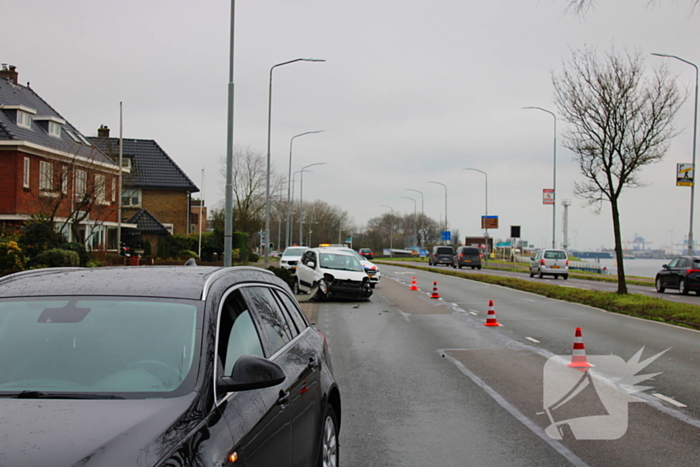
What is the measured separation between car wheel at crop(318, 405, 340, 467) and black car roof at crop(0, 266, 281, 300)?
46.3 inches

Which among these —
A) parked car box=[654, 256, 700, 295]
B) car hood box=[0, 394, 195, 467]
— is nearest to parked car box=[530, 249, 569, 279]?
parked car box=[654, 256, 700, 295]

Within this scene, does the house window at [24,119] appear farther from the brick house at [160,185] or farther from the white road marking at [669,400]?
the white road marking at [669,400]

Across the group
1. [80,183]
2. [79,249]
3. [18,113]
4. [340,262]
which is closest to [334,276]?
[340,262]

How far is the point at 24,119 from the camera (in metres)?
35.9

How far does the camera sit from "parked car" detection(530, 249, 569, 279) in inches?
1593

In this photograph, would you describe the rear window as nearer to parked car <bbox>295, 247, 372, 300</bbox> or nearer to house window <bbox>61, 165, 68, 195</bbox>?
parked car <bbox>295, 247, 372, 300</bbox>

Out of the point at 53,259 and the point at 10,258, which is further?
the point at 53,259

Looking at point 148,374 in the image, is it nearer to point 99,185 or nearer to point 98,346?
point 98,346

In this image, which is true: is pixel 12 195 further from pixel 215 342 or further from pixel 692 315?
pixel 215 342

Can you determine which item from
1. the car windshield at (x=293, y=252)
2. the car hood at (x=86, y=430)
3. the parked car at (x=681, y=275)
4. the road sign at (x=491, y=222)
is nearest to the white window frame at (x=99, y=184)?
the car windshield at (x=293, y=252)

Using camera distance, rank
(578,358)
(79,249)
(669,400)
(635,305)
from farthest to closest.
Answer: (79,249) < (635,305) < (578,358) < (669,400)

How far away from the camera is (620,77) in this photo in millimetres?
21219

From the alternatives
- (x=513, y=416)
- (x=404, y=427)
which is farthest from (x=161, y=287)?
(x=513, y=416)

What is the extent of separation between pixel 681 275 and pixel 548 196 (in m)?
21.4
